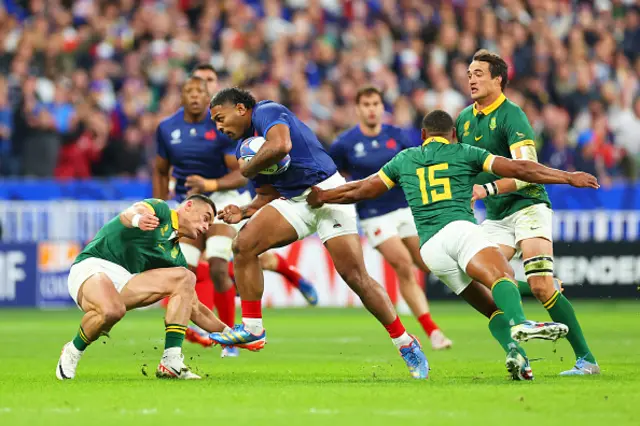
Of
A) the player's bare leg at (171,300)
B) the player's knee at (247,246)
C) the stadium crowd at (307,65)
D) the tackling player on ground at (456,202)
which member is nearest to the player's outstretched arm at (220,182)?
the player's knee at (247,246)

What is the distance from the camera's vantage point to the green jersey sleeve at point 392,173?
29.3 feet

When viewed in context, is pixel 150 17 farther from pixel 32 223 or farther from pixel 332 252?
pixel 332 252

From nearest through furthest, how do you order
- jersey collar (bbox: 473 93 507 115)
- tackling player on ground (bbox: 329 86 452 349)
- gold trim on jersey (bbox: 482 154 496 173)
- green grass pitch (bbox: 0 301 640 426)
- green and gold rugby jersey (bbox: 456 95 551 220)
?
green grass pitch (bbox: 0 301 640 426), gold trim on jersey (bbox: 482 154 496 173), green and gold rugby jersey (bbox: 456 95 551 220), jersey collar (bbox: 473 93 507 115), tackling player on ground (bbox: 329 86 452 349)

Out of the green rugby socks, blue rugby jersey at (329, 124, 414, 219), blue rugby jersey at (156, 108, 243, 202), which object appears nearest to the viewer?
the green rugby socks

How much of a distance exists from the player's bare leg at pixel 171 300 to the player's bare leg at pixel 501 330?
208 cm

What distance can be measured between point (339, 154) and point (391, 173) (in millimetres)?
4596

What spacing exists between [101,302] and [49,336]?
5331mm

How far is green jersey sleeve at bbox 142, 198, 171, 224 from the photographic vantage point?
8852 mm

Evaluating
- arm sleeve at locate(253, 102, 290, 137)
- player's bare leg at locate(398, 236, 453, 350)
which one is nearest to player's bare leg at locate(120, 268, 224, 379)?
arm sleeve at locate(253, 102, 290, 137)

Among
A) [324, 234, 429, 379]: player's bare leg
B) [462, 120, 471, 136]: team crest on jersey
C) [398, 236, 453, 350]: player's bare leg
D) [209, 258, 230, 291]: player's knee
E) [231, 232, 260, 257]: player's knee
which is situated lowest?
[398, 236, 453, 350]: player's bare leg

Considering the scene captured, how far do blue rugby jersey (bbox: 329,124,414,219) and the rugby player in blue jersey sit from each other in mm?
3775

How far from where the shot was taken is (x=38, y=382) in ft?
28.3

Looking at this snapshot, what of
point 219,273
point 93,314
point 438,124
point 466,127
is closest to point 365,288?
point 438,124

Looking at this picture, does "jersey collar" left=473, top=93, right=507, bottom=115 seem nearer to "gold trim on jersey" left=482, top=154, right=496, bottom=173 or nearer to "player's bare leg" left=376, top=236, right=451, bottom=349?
"gold trim on jersey" left=482, top=154, right=496, bottom=173
